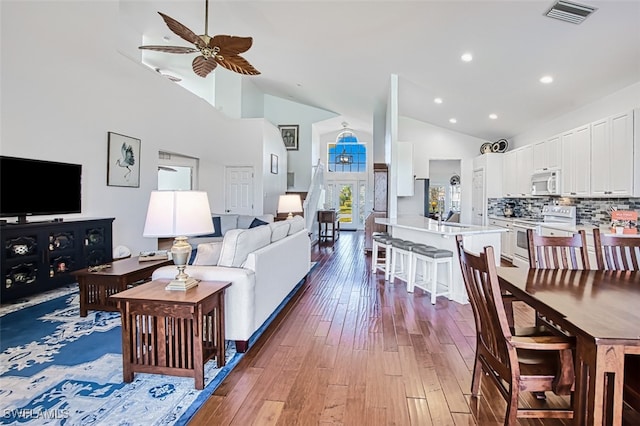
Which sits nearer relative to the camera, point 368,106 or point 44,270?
point 44,270

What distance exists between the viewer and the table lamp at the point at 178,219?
2.19m

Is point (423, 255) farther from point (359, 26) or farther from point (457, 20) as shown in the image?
point (359, 26)

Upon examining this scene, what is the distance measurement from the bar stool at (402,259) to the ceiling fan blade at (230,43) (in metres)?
3.29

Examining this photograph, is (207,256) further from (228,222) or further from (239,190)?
(239,190)

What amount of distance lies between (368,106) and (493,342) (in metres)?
8.27

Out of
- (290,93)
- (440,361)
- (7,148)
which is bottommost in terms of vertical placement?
(440,361)

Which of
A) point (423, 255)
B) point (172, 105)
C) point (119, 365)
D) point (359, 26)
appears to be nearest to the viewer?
point (119, 365)

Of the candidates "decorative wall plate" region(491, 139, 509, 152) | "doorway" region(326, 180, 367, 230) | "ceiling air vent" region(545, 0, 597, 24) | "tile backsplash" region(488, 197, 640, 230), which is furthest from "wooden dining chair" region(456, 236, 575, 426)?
"doorway" region(326, 180, 367, 230)

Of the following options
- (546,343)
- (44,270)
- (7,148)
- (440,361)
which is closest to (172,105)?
(7,148)

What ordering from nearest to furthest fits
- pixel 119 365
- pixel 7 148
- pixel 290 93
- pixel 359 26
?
pixel 119 365 < pixel 7 148 < pixel 359 26 < pixel 290 93

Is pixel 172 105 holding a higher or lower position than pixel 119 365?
higher

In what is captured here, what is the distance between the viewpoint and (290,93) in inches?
422

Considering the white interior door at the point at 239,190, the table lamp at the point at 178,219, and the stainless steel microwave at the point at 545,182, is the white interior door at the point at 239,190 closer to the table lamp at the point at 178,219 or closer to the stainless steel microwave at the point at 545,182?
the stainless steel microwave at the point at 545,182

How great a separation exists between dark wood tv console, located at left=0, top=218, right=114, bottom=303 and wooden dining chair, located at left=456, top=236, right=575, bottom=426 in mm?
4208
